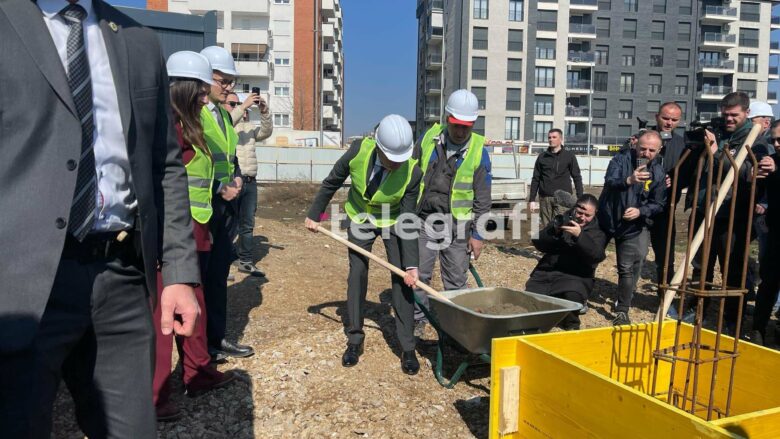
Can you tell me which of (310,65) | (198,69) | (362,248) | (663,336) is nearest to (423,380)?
(362,248)

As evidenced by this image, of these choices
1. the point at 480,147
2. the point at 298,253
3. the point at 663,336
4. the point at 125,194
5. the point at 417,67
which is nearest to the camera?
the point at 125,194

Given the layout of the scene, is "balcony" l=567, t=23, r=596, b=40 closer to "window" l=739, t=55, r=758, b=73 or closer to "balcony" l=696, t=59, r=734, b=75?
"balcony" l=696, t=59, r=734, b=75

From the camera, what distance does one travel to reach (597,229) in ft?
16.9

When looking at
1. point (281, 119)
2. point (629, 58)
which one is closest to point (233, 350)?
point (281, 119)

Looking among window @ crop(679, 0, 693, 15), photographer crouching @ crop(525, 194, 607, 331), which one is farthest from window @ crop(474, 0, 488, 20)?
photographer crouching @ crop(525, 194, 607, 331)

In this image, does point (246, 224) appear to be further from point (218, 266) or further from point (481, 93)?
point (481, 93)

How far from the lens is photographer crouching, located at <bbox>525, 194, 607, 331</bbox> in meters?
4.83

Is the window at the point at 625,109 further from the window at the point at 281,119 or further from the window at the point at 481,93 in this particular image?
the window at the point at 281,119

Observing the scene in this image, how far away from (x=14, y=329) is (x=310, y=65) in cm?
4971

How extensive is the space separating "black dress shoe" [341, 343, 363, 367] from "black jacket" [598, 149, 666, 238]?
2719 mm

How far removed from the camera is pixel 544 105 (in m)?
46.9

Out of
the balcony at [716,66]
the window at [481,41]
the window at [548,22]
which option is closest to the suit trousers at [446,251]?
the window at [481,41]

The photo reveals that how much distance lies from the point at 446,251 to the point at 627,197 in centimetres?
188

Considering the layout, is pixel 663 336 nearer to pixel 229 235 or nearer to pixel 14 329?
pixel 229 235
